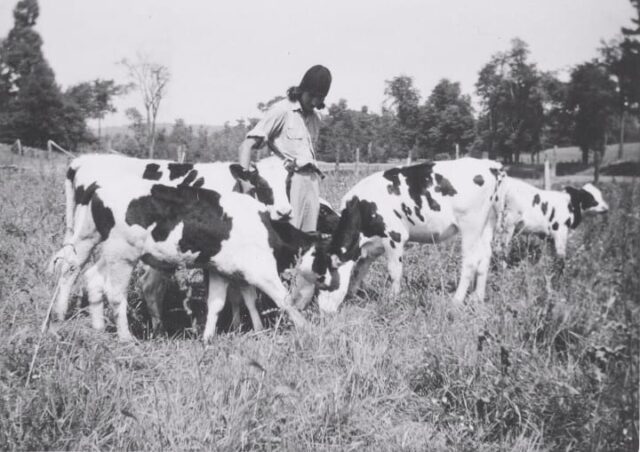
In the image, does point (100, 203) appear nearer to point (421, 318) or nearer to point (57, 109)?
point (421, 318)

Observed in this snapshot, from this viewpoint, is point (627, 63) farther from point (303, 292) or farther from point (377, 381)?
point (303, 292)

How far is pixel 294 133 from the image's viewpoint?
5.28m

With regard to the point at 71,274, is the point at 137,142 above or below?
above

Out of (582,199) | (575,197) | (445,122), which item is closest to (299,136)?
(575,197)

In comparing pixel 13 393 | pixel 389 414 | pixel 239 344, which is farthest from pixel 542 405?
pixel 13 393

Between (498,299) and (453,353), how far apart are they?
0.66 m

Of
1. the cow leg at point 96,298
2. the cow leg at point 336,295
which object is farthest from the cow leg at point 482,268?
the cow leg at point 96,298

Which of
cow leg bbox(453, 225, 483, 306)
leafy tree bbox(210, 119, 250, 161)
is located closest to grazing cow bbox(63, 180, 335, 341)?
cow leg bbox(453, 225, 483, 306)

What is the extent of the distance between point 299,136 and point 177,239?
68.7 inches

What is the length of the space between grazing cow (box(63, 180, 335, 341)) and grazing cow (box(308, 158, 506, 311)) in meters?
1.75

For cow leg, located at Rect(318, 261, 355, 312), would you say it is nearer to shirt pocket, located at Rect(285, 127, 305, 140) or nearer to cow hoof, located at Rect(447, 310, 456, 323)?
cow hoof, located at Rect(447, 310, 456, 323)

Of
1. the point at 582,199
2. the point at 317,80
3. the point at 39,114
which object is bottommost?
the point at 582,199

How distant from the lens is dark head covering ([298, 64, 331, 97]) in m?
5.02

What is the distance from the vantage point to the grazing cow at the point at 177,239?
14.2 ft
